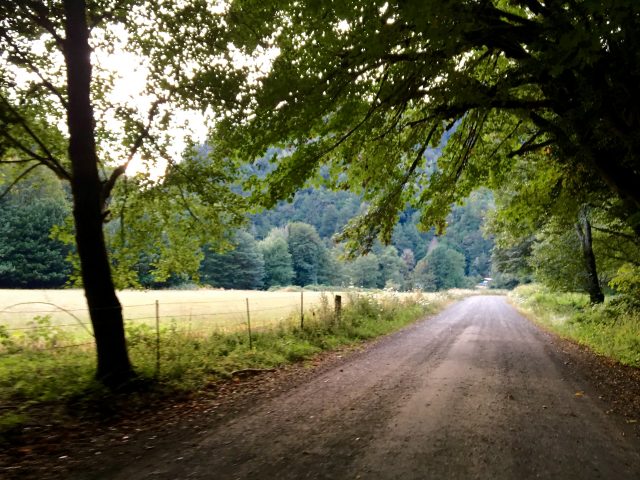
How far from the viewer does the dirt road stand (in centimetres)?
407

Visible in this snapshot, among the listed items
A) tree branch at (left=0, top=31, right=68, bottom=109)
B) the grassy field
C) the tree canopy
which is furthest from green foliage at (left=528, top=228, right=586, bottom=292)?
tree branch at (left=0, top=31, right=68, bottom=109)

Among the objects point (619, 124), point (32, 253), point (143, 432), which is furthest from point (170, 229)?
point (32, 253)

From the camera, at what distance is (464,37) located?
6.61 metres

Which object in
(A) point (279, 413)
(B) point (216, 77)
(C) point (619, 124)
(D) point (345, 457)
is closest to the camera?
(D) point (345, 457)

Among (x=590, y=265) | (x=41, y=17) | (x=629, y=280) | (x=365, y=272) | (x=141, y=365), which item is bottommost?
(x=141, y=365)

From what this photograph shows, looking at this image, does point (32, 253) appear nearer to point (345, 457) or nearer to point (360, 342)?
point (360, 342)

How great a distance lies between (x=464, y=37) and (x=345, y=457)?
6.44 meters

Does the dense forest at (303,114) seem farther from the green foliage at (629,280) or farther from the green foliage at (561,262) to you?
the green foliage at (561,262)

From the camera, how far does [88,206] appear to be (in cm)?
703

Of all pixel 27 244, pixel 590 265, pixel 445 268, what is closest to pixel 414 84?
pixel 590 265

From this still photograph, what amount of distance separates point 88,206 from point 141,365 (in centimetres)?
308

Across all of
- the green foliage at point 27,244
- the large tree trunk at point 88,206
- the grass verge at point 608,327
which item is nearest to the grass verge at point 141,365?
the large tree trunk at point 88,206

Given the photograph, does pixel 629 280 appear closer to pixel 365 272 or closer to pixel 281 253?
pixel 281 253

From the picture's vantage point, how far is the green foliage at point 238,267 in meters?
87.6
